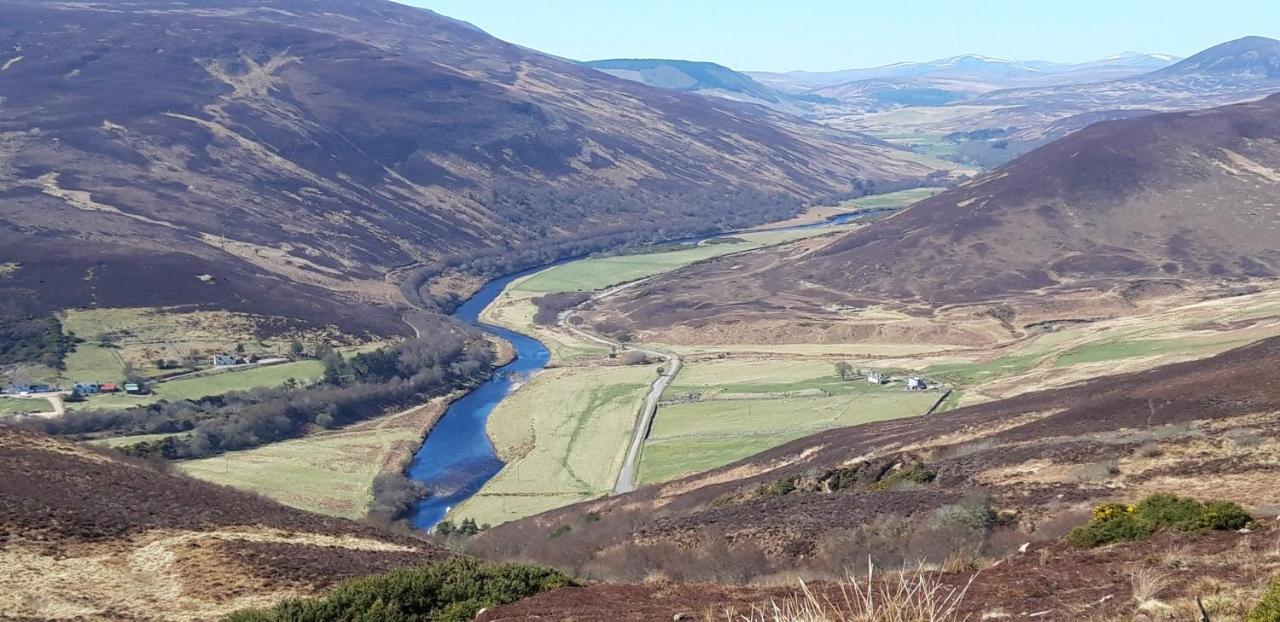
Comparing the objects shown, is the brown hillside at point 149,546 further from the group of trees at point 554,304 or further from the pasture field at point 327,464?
the group of trees at point 554,304

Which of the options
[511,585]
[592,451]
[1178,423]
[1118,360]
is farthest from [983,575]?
[1118,360]

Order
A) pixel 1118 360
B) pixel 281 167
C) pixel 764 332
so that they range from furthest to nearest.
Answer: pixel 281 167 → pixel 764 332 → pixel 1118 360

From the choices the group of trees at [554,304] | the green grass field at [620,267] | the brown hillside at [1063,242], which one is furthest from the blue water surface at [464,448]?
the green grass field at [620,267]

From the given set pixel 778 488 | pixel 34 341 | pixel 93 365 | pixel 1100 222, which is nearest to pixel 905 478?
pixel 778 488

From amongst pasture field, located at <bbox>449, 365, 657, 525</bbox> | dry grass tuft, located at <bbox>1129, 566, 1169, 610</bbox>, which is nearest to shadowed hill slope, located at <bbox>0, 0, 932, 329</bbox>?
pasture field, located at <bbox>449, 365, 657, 525</bbox>

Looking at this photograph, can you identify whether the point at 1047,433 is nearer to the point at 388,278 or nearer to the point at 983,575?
the point at 983,575

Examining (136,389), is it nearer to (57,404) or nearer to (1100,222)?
(57,404)

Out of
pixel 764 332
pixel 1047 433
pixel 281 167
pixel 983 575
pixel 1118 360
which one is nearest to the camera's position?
pixel 983 575
